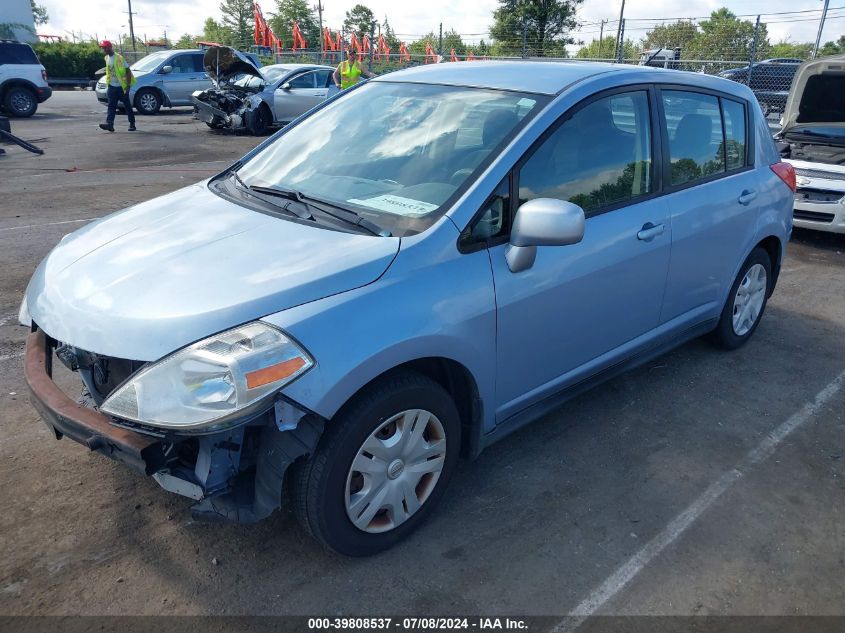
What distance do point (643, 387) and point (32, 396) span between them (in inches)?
131

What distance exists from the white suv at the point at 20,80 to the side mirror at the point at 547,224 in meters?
18.4

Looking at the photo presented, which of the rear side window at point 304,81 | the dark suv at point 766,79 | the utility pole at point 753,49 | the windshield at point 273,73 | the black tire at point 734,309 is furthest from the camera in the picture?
the windshield at point 273,73

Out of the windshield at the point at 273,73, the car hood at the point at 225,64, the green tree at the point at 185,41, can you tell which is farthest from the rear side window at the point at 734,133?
the green tree at the point at 185,41

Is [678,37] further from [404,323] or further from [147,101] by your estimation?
[404,323]

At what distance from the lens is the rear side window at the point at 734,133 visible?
4301 millimetres

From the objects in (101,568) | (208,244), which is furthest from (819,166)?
(101,568)

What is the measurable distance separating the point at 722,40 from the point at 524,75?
22225mm

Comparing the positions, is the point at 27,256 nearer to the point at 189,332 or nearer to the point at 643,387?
the point at 189,332

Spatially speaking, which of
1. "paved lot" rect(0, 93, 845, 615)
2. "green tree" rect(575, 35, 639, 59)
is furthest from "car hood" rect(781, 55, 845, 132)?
"green tree" rect(575, 35, 639, 59)

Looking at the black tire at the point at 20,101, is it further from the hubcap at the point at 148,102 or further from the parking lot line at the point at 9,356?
the parking lot line at the point at 9,356

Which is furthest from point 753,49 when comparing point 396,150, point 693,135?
point 396,150

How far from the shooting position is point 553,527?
117 inches

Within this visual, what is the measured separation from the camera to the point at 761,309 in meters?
4.94

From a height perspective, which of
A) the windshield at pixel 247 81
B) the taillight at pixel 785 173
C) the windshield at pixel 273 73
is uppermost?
the windshield at pixel 273 73
